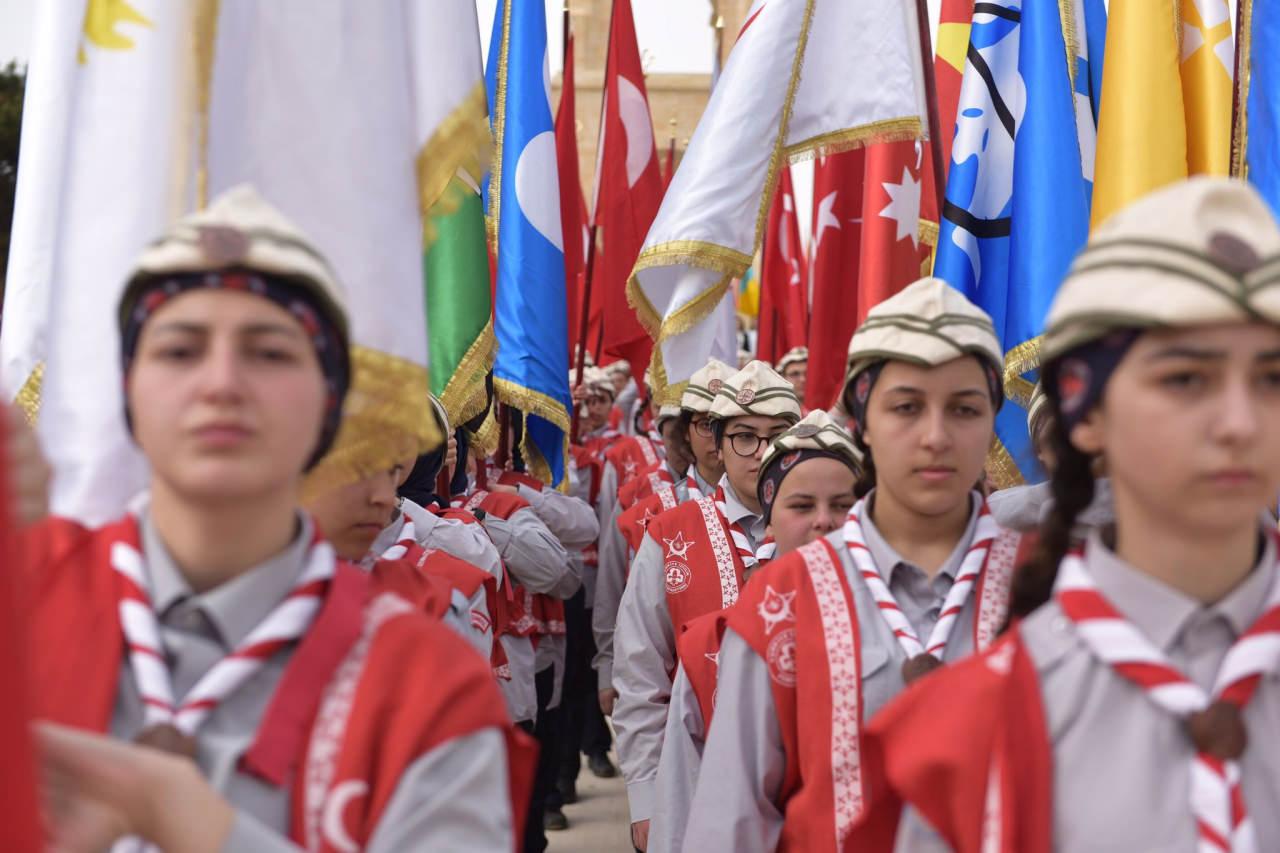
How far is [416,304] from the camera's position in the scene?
9.53 feet

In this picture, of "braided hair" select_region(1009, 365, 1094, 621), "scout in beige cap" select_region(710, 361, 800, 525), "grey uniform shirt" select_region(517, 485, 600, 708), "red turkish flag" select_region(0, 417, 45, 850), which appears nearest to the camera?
"red turkish flag" select_region(0, 417, 45, 850)

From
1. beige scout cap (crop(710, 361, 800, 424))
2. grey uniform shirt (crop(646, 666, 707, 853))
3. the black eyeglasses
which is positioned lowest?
grey uniform shirt (crop(646, 666, 707, 853))

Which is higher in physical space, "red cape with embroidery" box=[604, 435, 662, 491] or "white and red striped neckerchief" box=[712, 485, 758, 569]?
"red cape with embroidery" box=[604, 435, 662, 491]

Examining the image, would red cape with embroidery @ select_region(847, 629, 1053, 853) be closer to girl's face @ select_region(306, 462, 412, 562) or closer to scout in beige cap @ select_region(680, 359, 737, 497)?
girl's face @ select_region(306, 462, 412, 562)

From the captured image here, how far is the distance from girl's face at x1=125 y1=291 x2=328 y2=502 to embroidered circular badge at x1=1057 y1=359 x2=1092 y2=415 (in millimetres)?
1098

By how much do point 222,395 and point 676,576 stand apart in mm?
3517

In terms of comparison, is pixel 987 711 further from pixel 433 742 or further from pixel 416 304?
pixel 416 304

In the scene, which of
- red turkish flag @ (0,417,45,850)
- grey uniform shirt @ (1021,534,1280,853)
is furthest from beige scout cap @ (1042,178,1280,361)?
red turkish flag @ (0,417,45,850)

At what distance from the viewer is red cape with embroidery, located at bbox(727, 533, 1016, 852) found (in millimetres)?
2953

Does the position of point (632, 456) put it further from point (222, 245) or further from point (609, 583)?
point (222, 245)

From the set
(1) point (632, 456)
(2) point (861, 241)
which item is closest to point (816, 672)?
(2) point (861, 241)

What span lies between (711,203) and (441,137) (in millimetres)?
1970

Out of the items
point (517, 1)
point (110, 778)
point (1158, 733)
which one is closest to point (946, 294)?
point (1158, 733)

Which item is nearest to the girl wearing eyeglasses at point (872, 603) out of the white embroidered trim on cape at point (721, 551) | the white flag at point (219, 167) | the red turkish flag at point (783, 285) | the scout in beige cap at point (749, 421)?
the white flag at point (219, 167)
